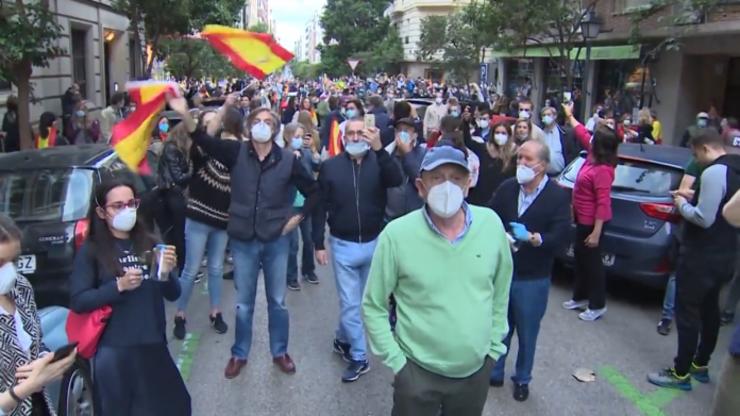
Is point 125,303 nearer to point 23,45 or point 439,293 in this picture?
point 439,293

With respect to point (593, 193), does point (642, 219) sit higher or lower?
lower

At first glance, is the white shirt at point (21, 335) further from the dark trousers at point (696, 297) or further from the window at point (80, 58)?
the window at point (80, 58)

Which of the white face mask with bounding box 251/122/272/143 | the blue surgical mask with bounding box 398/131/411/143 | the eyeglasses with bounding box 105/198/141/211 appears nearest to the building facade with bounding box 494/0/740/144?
the blue surgical mask with bounding box 398/131/411/143

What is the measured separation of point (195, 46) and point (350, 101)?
60.4ft

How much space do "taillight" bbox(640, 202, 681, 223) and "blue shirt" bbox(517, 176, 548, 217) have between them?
275 centimetres

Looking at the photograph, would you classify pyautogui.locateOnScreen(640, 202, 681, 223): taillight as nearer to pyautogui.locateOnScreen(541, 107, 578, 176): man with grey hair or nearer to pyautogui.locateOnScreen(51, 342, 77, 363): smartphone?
pyautogui.locateOnScreen(541, 107, 578, 176): man with grey hair

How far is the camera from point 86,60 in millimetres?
20328

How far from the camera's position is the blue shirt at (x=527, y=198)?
4355 mm

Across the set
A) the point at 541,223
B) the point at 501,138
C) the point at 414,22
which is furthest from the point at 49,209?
the point at 414,22

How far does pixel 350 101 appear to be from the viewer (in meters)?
9.88

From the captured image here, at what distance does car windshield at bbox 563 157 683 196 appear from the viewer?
684 cm

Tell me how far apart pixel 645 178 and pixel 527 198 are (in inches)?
125

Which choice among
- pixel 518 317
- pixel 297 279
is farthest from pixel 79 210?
pixel 518 317

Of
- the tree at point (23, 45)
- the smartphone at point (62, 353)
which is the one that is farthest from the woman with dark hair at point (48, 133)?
the smartphone at point (62, 353)
